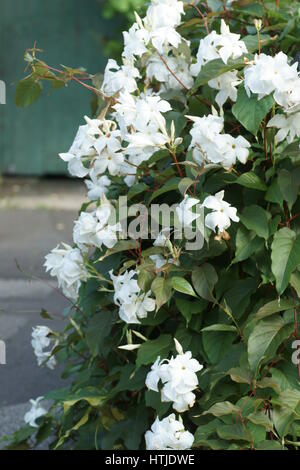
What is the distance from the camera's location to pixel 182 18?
2697 millimetres

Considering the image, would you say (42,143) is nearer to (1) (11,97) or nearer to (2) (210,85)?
(1) (11,97)

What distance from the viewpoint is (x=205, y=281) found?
7.13ft

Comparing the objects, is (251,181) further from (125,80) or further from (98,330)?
(98,330)

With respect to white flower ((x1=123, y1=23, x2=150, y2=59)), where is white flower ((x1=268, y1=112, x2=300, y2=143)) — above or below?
below

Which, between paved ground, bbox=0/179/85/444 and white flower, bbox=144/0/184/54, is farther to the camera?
paved ground, bbox=0/179/85/444

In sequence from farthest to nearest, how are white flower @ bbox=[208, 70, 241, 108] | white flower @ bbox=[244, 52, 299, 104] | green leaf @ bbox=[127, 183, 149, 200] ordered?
green leaf @ bbox=[127, 183, 149, 200]
white flower @ bbox=[208, 70, 241, 108]
white flower @ bbox=[244, 52, 299, 104]

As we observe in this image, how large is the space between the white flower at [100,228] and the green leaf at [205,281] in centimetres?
25

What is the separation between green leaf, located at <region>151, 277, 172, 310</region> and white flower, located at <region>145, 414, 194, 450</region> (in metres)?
0.28

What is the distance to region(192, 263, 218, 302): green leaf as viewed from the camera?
2.16 meters

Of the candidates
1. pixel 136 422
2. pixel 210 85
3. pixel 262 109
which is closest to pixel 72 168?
pixel 210 85

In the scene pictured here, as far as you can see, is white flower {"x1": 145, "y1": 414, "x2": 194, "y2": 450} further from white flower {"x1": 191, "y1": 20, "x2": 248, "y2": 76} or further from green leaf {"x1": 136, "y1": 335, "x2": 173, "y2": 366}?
white flower {"x1": 191, "y1": 20, "x2": 248, "y2": 76}

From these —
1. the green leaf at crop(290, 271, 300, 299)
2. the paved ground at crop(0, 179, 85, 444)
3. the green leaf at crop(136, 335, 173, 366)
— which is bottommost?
the paved ground at crop(0, 179, 85, 444)

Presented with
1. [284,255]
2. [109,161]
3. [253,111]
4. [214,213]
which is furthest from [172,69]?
[284,255]

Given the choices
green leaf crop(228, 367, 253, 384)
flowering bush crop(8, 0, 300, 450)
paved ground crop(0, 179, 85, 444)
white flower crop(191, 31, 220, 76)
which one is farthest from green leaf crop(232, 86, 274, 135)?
paved ground crop(0, 179, 85, 444)
